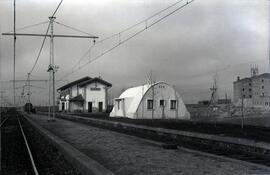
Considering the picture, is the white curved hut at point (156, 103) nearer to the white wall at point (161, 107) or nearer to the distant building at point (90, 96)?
the white wall at point (161, 107)

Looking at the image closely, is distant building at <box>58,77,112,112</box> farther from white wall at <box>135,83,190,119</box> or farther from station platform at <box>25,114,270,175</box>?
station platform at <box>25,114,270,175</box>

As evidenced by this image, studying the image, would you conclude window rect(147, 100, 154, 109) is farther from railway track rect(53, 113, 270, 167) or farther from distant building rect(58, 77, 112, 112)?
distant building rect(58, 77, 112, 112)

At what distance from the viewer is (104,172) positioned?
30.9ft

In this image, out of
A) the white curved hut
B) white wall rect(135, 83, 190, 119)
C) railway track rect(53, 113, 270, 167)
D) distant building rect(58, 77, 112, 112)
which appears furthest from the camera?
distant building rect(58, 77, 112, 112)

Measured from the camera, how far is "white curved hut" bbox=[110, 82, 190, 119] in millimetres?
44312

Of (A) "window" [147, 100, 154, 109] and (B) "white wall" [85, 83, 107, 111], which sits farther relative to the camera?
(B) "white wall" [85, 83, 107, 111]

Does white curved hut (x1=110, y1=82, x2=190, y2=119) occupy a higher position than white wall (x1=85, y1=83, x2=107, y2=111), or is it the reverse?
white wall (x1=85, y1=83, x2=107, y2=111)

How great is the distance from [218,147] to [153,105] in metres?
28.7

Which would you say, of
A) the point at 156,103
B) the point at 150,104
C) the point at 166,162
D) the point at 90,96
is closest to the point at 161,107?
the point at 156,103

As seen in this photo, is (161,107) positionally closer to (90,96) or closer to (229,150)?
(229,150)

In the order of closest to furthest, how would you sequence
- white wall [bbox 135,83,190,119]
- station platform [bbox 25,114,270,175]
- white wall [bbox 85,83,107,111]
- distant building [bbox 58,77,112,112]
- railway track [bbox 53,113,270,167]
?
station platform [bbox 25,114,270,175] → railway track [bbox 53,113,270,167] → white wall [bbox 135,83,190,119] → distant building [bbox 58,77,112,112] → white wall [bbox 85,83,107,111]

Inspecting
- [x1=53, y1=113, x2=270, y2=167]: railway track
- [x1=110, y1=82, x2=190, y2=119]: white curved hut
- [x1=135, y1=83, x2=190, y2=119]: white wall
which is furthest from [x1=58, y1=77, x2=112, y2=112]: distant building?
[x1=53, y1=113, x2=270, y2=167]: railway track

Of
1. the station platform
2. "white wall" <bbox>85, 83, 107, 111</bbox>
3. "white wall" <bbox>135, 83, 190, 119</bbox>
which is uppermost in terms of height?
"white wall" <bbox>85, 83, 107, 111</bbox>

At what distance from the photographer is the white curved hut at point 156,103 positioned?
44312mm
